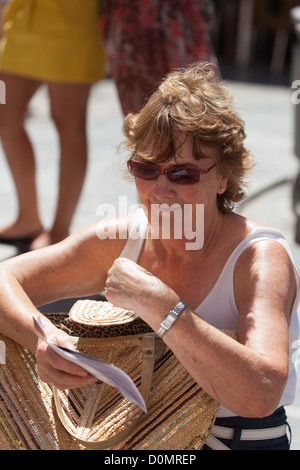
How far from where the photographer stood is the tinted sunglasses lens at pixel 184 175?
72.0 inches

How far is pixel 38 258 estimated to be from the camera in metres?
2.14

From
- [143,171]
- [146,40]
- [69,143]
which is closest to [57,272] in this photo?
[143,171]

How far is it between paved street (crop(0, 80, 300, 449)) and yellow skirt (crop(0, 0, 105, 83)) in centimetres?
41

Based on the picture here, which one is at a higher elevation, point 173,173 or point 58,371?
point 173,173

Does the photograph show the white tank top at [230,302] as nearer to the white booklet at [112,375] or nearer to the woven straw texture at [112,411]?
the woven straw texture at [112,411]

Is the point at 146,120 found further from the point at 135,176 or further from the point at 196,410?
the point at 196,410

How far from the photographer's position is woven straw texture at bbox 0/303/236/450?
162cm

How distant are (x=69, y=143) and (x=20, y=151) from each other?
0.32m

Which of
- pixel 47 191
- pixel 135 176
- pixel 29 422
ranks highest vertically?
pixel 135 176

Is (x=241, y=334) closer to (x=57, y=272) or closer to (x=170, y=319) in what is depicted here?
(x=170, y=319)

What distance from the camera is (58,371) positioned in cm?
170

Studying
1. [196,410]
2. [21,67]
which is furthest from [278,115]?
[196,410]

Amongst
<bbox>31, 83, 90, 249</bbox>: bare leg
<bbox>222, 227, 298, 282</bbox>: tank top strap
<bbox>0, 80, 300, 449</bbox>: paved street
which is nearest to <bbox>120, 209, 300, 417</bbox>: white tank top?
<bbox>222, 227, 298, 282</bbox>: tank top strap

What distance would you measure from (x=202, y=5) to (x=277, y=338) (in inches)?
93.6
